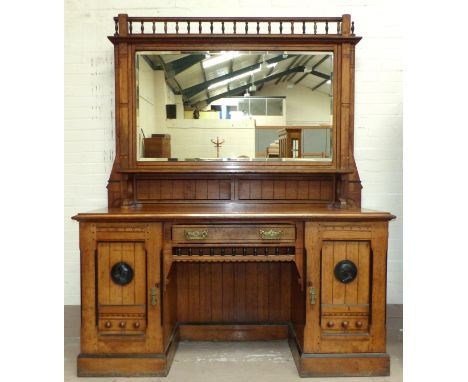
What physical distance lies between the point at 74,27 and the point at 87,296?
216 centimetres

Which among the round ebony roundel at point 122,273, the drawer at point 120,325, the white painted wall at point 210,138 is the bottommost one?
the drawer at point 120,325

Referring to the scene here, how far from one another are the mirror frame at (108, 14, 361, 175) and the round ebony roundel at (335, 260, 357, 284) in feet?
2.37

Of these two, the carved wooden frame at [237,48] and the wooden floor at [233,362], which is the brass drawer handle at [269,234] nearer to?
the carved wooden frame at [237,48]

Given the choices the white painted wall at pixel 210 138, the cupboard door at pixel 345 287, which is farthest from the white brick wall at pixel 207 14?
the cupboard door at pixel 345 287

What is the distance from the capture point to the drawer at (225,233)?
229cm

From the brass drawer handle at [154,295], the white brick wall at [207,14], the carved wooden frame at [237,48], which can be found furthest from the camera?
the white brick wall at [207,14]

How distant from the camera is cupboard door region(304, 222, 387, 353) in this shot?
7.55ft

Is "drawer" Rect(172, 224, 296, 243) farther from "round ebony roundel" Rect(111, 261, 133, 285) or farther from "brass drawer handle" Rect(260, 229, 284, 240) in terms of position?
"round ebony roundel" Rect(111, 261, 133, 285)

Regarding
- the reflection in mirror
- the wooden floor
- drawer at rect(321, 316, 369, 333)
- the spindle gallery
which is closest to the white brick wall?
the spindle gallery

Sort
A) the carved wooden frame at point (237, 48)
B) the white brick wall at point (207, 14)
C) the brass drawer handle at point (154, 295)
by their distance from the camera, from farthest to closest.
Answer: the white brick wall at point (207, 14) → the carved wooden frame at point (237, 48) → the brass drawer handle at point (154, 295)

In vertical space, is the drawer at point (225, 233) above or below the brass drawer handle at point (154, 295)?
above

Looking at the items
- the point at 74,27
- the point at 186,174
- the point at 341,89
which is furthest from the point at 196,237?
the point at 74,27

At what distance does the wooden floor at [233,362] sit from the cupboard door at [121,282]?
303 mm

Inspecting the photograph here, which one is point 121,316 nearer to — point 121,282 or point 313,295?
point 121,282
